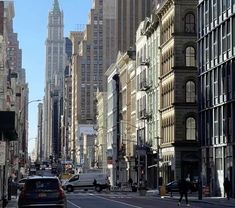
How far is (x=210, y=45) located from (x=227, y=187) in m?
18.3

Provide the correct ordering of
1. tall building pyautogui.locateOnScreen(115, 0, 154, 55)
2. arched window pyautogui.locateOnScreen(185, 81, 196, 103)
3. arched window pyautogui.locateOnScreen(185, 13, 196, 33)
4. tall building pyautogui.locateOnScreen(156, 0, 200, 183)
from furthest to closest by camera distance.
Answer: tall building pyautogui.locateOnScreen(115, 0, 154, 55) → arched window pyautogui.locateOnScreen(185, 13, 196, 33) → arched window pyautogui.locateOnScreen(185, 81, 196, 103) → tall building pyautogui.locateOnScreen(156, 0, 200, 183)

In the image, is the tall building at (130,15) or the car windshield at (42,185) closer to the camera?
the car windshield at (42,185)

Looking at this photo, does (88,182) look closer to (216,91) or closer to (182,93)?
(182,93)

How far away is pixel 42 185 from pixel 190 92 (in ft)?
191

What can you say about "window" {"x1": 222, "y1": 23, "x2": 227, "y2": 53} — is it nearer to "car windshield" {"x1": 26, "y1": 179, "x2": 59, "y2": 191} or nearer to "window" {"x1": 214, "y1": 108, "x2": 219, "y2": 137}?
"window" {"x1": 214, "y1": 108, "x2": 219, "y2": 137}

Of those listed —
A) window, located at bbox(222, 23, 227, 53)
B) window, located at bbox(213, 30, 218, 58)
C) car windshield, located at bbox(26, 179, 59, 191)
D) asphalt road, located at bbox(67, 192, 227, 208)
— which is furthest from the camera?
window, located at bbox(213, 30, 218, 58)

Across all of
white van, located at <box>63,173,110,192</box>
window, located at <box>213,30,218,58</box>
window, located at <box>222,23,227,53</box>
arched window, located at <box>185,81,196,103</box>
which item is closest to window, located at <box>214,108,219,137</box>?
window, located at <box>213,30,218,58</box>

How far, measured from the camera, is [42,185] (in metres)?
29.7

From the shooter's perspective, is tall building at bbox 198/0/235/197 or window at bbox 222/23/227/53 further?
window at bbox 222/23/227/53

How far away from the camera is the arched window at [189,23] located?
8669cm

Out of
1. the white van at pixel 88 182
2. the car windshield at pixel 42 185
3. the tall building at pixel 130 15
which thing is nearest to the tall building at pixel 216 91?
the white van at pixel 88 182

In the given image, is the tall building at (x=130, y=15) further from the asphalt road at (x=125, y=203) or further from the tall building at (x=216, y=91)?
the asphalt road at (x=125, y=203)

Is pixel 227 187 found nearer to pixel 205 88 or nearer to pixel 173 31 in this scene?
pixel 205 88

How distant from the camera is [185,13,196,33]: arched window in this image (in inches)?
3413
